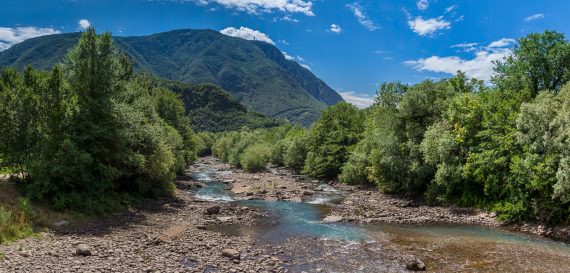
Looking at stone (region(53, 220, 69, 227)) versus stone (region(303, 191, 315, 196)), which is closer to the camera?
stone (region(53, 220, 69, 227))

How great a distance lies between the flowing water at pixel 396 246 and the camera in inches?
881

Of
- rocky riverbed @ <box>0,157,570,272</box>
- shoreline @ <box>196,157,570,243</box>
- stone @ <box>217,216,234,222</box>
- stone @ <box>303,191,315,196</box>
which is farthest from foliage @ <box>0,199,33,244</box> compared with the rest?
stone @ <box>303,191,315,196</box>

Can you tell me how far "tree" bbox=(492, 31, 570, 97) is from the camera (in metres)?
41.8

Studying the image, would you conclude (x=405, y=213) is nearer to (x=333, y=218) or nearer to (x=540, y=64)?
(x=333, y=218)

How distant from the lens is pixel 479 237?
2955 cm

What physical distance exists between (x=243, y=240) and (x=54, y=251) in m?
11.7

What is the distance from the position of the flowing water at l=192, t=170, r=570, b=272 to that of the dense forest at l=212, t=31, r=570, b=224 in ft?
16.4

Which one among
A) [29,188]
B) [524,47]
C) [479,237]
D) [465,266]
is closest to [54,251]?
[29,188]

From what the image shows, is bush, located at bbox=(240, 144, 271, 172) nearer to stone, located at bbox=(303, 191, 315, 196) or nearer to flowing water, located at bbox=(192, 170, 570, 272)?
stone, located at bbox=(303, 191, 315, 196)

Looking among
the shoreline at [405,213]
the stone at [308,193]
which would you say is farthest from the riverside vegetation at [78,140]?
the stone at [308,193]

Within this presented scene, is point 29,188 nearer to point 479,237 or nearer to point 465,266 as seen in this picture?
point 465,266

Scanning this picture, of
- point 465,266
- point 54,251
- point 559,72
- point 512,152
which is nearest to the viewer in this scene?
point 54,251

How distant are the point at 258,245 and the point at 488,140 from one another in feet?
92.3

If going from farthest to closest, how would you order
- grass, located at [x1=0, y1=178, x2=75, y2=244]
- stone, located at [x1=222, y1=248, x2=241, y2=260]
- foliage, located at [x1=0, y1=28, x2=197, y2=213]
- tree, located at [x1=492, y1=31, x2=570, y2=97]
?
A: tree, located at [x1=492, y1=31, x2=570, y2=97]
foliage, located at [x1=0, y1=28, x2=197, y2=213]
stone, located at [x1=222, y1=248, x2=241, y2=260]
grass, located at [x1=0, y1=178, x2=75, y2=244]
